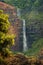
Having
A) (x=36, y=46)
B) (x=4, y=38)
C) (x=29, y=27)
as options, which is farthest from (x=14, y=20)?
(x=4, y=38)

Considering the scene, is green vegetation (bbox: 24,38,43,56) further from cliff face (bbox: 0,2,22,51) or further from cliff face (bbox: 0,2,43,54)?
cliff face (bbox: 0,2,22,51)

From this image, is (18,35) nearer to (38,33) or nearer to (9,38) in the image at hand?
(38,33)

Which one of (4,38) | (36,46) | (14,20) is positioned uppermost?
(14,20)

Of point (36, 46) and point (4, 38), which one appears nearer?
point (4, 38)

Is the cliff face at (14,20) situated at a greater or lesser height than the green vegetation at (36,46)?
greater

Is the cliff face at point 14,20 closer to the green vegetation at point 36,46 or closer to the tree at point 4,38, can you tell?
the green vegetation at point 36,46

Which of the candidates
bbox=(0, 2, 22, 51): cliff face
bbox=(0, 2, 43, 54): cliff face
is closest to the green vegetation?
bbox=(0, 2, 43, 54): cliff face

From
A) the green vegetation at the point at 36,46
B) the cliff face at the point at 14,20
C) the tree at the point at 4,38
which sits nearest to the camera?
the tree at the point at 4,38

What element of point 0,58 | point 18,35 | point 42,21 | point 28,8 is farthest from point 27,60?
point 28,8

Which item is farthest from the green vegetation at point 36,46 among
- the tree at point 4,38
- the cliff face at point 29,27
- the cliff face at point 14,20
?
the tree at point 4,38

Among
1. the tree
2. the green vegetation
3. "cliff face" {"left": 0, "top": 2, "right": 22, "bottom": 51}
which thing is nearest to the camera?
the tree

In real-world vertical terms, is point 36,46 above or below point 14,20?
below

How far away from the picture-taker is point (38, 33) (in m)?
27.5

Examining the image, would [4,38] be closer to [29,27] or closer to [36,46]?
[36,46]
